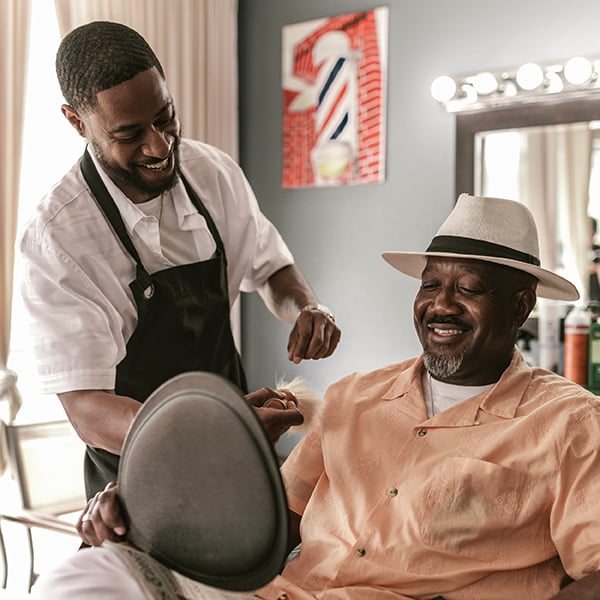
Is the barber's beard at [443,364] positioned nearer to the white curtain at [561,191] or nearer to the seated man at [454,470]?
A: the seated man at [454,470]

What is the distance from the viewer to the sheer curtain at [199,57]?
360 centimetres

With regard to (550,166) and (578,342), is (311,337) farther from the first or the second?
(550,166)

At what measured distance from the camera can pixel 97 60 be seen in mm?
1599

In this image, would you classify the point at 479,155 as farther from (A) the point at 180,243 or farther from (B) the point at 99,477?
(B) the point at 99,477

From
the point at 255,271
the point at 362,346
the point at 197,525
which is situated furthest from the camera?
the point at 362,346

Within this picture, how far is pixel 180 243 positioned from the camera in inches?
74.4

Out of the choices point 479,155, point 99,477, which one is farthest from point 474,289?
point 479,155

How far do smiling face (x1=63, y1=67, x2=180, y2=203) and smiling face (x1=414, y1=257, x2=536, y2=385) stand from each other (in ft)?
1.91

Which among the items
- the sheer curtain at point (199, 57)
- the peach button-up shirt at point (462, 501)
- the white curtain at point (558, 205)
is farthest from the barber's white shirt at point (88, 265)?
the sheer curtain at point (199, 57)

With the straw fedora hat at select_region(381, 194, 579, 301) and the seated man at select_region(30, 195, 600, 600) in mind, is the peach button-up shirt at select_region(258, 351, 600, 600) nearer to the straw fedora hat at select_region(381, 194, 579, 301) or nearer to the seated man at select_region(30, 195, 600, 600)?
the seated man at select_region(30, 195, 600, 600)

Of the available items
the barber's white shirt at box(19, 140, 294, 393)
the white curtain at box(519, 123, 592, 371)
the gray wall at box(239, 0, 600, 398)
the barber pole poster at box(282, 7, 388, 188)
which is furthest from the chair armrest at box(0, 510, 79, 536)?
the barber pole poster at box(282, 7, 388, 188)

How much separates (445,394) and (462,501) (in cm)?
28

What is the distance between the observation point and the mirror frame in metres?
3.05

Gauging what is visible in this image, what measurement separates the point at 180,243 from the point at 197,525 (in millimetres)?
798
